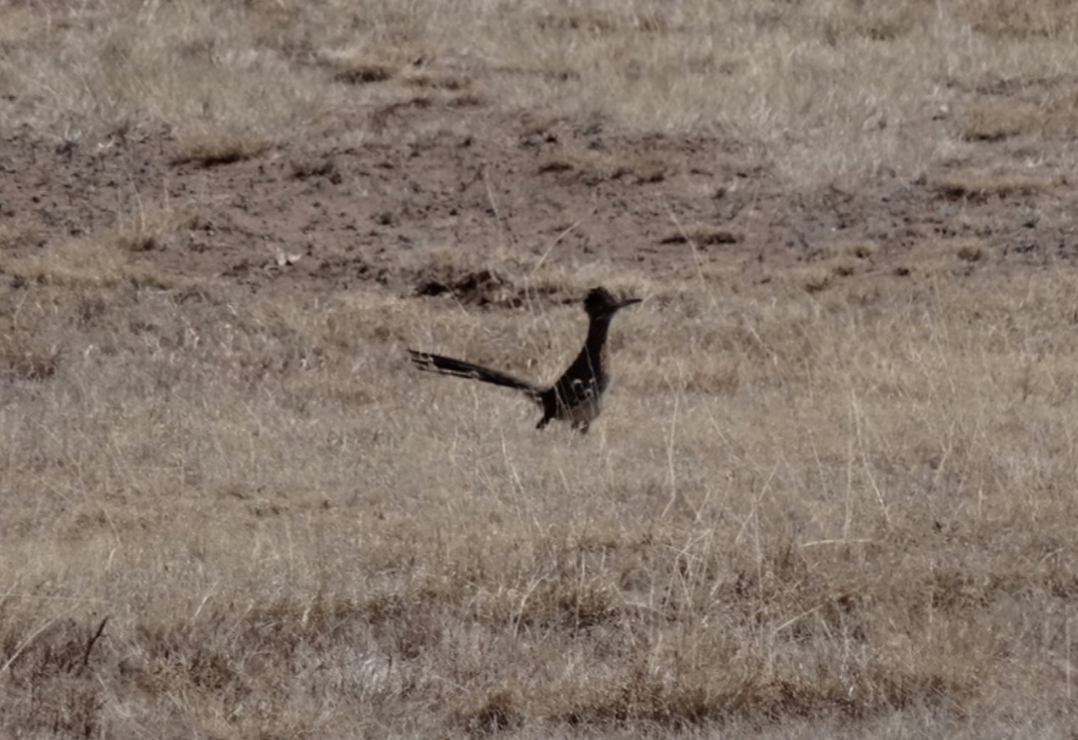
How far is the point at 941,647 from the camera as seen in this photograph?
569 centimetres

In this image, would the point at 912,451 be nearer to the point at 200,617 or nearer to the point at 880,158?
the point at 200,617

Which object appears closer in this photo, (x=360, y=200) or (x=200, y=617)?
(x=200, y=617)

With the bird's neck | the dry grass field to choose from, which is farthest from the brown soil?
the bird's neck

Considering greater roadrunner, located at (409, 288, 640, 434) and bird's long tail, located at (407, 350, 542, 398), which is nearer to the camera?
greater roadrunner, located at (409, 288, 640, 434)

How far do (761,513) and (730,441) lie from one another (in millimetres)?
1307

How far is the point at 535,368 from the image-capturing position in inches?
415

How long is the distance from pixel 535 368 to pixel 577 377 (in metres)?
1.58

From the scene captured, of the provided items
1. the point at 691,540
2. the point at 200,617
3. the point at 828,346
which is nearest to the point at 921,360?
the point at 828,346

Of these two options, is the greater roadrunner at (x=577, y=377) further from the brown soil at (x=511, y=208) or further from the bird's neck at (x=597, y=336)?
the brown soil at (x=511, y=208)

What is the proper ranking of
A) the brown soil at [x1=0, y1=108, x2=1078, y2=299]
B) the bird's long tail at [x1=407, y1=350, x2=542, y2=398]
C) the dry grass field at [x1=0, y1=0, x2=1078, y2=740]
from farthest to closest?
the brown soil at [x1=0, y1=108, x2=1078, y2=299] → the bird's long tail at [x1=407, y1=350, x2=542, y2=398] → the dry grass field at [x1=0, y1=0, x2=1078, y2=740]

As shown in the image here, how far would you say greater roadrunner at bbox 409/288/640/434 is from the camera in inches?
347

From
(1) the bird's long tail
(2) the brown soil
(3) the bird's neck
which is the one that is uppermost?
(3) the bird's neck

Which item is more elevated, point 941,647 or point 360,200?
point 941,647

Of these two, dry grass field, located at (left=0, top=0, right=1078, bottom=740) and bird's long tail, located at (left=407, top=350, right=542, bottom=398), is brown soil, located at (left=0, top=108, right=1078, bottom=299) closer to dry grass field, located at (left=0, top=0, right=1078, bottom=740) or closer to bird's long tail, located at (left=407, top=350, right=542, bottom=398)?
dry grass field, located at (left=0, top=0, right=1078, bottom=740)
